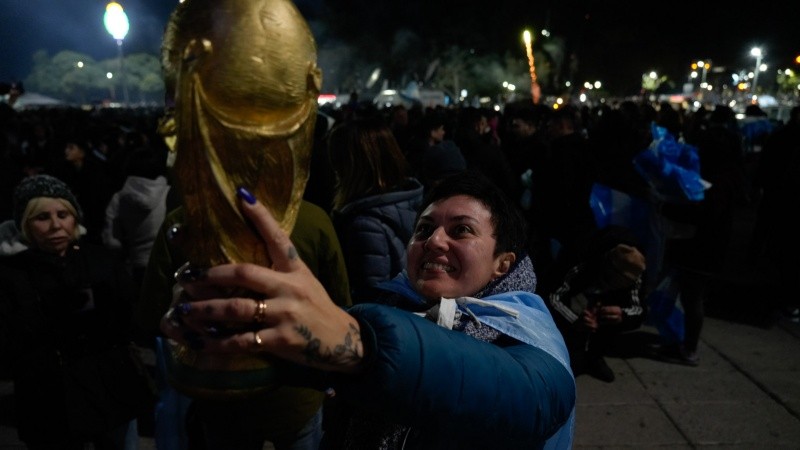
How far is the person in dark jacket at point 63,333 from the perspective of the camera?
9.14ft

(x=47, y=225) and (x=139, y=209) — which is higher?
(x=47, y=225)

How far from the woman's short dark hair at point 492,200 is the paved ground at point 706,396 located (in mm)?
2917

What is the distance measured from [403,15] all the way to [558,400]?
60029 mm

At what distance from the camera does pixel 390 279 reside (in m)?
2.53

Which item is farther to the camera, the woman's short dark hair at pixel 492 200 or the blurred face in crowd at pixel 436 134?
the blurred face in crowd at pixel 436 134

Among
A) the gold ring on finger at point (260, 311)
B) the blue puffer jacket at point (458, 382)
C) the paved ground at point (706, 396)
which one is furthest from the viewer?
the paved ground at point (706, 396)

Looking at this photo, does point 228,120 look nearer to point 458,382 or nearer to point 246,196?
point 246,196

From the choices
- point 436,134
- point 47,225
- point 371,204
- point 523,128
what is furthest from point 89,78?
point 371,204

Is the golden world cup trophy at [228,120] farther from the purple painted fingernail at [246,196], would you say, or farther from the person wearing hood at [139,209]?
the person wearing hood at [139,209]

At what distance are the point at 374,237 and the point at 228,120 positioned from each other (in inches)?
90.1

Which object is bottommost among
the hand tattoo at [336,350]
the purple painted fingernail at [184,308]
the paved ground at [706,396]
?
the paved ground at [706,396]

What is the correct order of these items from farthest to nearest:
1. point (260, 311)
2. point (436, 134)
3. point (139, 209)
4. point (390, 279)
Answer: point (436, 134), point (139, 209), point (390, 279), point (260, 311)

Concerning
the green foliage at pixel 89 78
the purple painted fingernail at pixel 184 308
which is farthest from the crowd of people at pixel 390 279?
the green foliage at pixel 89 78

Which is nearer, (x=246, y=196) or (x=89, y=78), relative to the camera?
(x=246, y=196)
